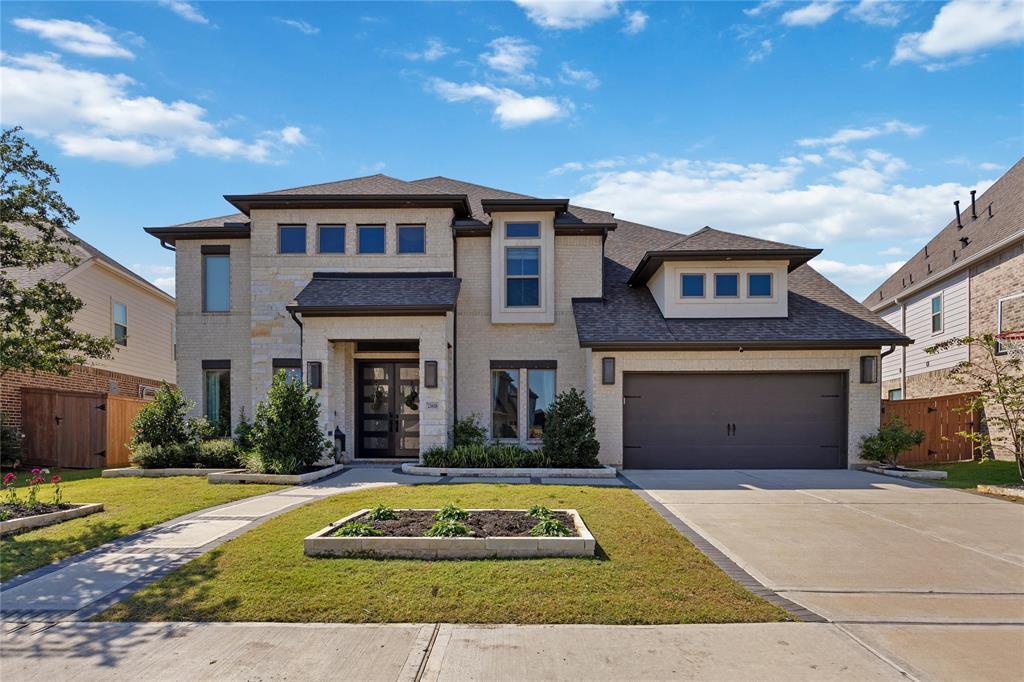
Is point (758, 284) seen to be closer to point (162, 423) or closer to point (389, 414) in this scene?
point (389, 414)

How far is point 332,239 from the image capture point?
1619cm

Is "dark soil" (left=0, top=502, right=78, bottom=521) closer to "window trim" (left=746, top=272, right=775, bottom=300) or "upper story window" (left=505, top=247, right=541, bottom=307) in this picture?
"upper story window" (left=505, top=247, right=541, bottom=307)

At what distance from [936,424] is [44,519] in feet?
66.8

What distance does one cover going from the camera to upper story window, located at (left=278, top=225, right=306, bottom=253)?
53.0ft

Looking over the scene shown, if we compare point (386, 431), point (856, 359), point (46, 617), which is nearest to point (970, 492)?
point (856, 359)

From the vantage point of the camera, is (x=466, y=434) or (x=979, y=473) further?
(x=466, y=434)

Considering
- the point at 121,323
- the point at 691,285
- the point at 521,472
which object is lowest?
the point at 521,472

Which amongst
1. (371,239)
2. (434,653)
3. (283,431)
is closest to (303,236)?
(371,239)

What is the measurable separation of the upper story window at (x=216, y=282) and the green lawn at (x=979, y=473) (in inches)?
701

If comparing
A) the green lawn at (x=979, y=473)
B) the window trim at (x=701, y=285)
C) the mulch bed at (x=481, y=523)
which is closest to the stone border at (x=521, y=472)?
the mulch bed at (x=481, y=523)

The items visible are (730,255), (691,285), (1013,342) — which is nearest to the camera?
(730,255)

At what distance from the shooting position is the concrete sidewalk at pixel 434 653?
4.11m

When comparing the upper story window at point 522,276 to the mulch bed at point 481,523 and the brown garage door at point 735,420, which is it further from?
the mulch bed at point 481,523

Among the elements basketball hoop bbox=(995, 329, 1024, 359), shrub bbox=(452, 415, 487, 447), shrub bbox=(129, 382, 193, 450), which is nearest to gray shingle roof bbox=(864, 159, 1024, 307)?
basketball hoop bbox=(995, 329, 1024, 359)
